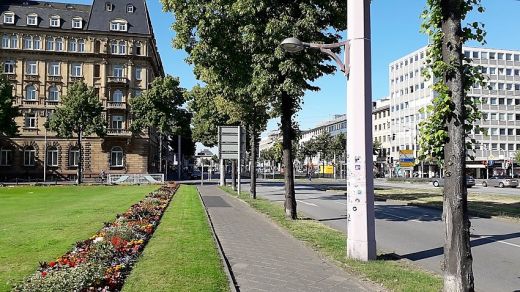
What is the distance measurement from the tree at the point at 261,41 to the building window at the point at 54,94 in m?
56.4

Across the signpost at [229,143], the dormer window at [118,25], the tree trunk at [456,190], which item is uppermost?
the dormer window at [118,25]

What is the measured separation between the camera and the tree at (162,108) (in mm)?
61281

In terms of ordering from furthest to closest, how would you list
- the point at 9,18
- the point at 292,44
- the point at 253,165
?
the point at 9,18, the point at 253,165, the point at 292,44

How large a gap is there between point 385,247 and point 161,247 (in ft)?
17.9

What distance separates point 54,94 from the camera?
Result: 6812cm

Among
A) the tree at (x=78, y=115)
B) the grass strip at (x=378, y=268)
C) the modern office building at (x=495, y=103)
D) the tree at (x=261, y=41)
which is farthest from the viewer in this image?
the modern office building at (x=495, y=103)

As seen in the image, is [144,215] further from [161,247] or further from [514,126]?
[514,126]

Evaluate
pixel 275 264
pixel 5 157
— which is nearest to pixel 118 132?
pixel 5 157

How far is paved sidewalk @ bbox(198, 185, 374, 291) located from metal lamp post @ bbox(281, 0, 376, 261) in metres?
0.94

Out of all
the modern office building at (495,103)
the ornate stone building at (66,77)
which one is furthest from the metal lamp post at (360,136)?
the modern office building at (495,103)

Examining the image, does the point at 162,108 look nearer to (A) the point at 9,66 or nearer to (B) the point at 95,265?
(A) the point at 9,66

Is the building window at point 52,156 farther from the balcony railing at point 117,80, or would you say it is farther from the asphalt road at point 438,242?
the asphalt road at point 438,242

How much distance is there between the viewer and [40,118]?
66.9 m

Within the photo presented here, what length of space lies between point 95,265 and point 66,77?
66.2 meters
